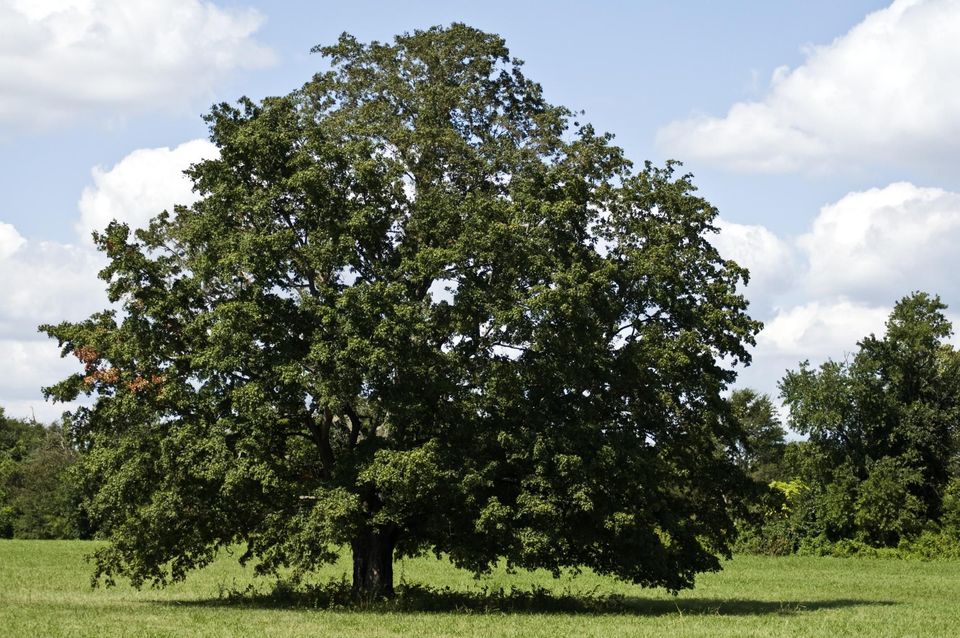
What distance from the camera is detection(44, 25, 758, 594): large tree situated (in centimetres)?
3042

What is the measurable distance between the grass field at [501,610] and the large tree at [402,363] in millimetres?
1632

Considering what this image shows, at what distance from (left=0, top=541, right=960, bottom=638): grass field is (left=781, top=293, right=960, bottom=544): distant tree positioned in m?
15.9

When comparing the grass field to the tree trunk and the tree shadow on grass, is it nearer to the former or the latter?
the tree shadow on grass

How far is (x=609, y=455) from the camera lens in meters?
31.5

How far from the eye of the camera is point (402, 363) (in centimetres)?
3020

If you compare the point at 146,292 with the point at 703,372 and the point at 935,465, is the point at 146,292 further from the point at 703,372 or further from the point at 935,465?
the point at 935,465

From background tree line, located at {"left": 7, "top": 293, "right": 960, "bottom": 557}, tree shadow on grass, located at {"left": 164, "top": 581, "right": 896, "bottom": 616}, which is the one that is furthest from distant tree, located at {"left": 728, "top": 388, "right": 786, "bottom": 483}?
tree shadow on grass, located at {"left": 164, "top": 581, "right": 896, "bottom": 616}

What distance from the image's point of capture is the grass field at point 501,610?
26.9 meters

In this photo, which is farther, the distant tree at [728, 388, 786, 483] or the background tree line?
the distant tree at [728, 388, 786, 483]

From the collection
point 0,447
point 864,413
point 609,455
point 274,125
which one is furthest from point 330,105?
point 0,447

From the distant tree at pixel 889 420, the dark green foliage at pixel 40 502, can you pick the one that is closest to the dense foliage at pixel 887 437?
the distant tree at pixel 889 420

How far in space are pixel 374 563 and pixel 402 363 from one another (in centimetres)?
741

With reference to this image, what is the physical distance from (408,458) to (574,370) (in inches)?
216

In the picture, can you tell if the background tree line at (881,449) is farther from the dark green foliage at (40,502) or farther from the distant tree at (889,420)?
the dark green foliage at (40,502)
